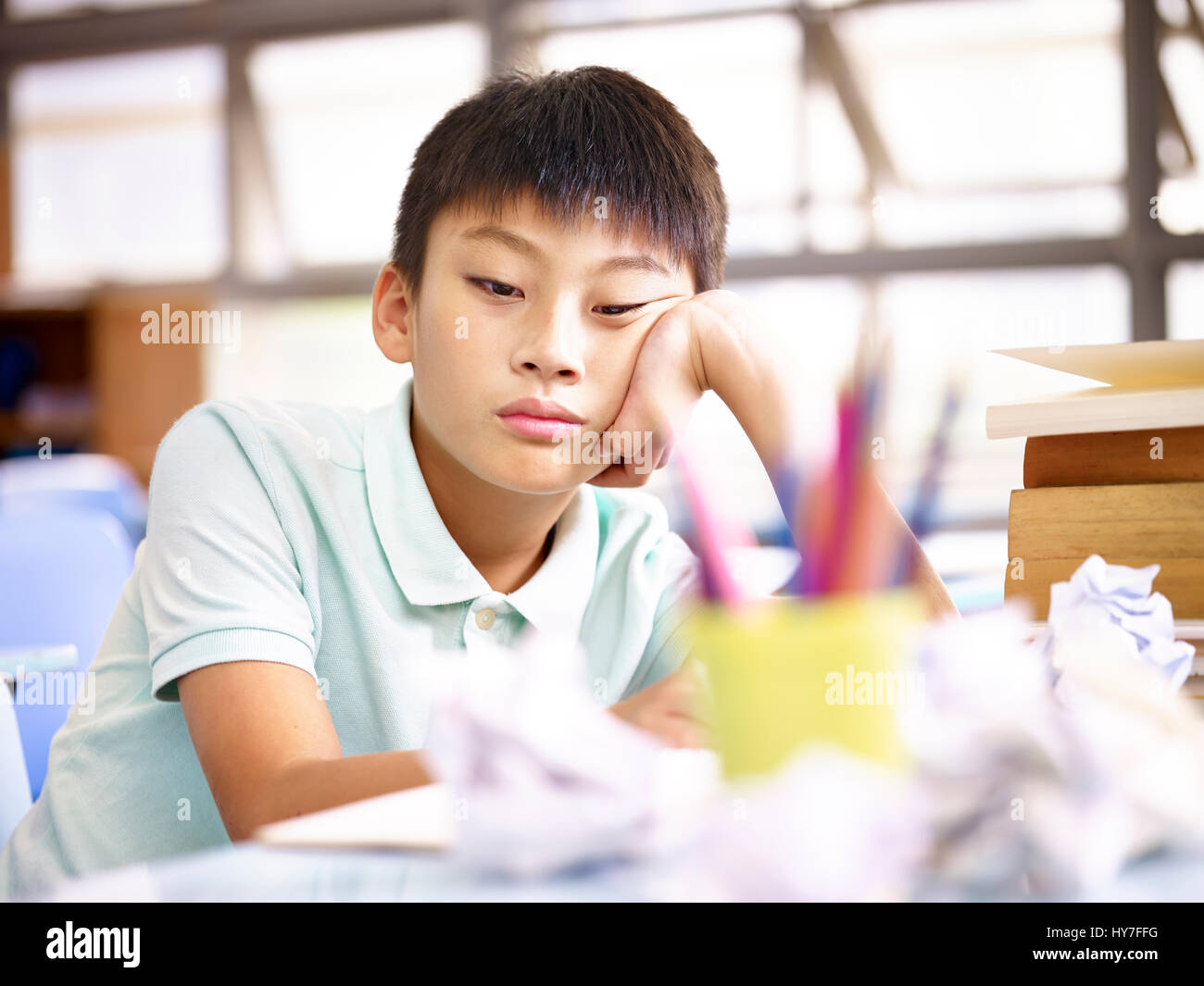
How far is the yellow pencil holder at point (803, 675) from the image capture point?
42 cm

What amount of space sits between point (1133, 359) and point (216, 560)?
724 millimetres

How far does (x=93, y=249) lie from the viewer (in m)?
6.43

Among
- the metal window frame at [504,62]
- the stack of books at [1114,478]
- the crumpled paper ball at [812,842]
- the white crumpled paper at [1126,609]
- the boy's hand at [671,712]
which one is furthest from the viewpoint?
the metal window frame at [504,62]

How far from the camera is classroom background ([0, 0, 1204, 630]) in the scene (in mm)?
4879

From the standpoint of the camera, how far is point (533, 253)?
982 mm

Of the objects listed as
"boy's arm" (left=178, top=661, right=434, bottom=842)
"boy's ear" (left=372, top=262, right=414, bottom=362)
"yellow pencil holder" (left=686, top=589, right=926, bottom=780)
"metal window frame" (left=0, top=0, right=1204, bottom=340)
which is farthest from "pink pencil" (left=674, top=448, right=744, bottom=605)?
"metal window frame" (left=0, top=0, right=1204, bottom=340)

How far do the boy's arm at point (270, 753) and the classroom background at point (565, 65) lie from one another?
9.07ft

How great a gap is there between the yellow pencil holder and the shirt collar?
0.67 meters

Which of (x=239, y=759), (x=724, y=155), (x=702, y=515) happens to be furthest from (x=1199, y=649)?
(x=724, y=155)

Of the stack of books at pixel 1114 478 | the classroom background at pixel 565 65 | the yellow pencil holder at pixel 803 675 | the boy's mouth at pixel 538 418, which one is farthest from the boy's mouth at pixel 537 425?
the classroom background at pixel 565 65

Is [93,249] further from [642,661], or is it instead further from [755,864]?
[755,864]

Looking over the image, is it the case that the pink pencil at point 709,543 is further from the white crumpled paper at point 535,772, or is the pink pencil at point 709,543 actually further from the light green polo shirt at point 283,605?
the light green polo shirt at point 283,605

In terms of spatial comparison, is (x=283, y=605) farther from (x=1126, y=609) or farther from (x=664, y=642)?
(x=1126, y=609)
